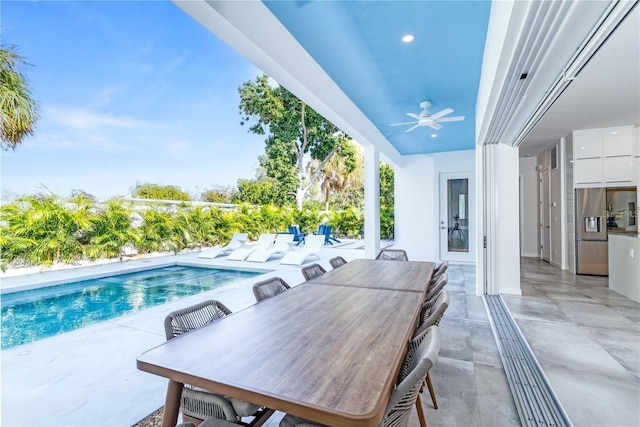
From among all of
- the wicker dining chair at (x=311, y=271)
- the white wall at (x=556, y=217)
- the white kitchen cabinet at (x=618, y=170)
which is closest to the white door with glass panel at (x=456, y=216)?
the white wall at (x=556, y=217)

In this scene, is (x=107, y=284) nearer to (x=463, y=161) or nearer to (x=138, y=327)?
(x=138, y=327)

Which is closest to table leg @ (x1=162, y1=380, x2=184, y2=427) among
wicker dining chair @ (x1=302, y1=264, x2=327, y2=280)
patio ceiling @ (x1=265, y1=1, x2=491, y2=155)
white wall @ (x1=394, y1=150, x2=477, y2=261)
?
wicker dining chair @ (x1=302, y1=264, x2=327, y2=280)

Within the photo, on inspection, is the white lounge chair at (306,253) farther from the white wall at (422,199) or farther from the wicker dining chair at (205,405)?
the wicker dining chair at (205,405)

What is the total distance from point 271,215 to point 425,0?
1061 cm

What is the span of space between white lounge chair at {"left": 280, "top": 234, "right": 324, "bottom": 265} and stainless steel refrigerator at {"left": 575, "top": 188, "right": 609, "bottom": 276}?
17.6ft

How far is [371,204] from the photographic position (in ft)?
18.3

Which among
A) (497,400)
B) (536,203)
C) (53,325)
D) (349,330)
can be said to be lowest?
(53,325)

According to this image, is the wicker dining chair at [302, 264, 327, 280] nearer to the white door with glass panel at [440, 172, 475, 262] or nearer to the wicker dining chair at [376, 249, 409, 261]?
the wicker dining chair at [376, 249, 409, 261]

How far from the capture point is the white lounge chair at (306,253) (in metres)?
7.36

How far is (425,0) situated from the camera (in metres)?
2.35

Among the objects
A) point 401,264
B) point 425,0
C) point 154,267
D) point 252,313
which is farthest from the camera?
point 154,267

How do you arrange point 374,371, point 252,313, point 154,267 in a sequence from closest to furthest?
point 374,371
point 252,313
point 154,267

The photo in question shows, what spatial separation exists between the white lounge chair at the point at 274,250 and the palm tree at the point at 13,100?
571 cm

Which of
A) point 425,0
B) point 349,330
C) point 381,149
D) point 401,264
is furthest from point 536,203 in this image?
point 349,330
